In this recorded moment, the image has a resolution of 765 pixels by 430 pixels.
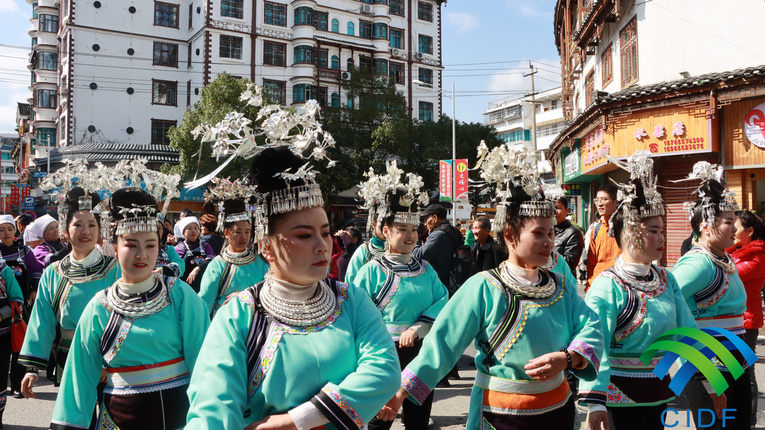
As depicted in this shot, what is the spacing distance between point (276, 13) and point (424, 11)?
491 inches

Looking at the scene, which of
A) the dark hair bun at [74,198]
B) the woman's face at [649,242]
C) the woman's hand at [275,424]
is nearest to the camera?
the woman's hand at [275,424]

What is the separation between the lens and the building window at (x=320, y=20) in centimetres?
4150

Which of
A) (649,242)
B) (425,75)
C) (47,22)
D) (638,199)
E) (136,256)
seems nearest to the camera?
(136,256)

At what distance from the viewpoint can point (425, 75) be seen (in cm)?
4631

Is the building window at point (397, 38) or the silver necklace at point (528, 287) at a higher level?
the building window at point (397, 38)

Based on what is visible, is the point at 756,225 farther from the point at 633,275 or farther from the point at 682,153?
the point at 682,153

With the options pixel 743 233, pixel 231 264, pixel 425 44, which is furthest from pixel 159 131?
pixel 743 233

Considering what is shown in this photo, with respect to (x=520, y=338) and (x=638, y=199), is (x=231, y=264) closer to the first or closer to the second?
(x=520, y=338)

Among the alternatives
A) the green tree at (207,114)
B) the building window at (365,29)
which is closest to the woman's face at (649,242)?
the green tree at (207,114)

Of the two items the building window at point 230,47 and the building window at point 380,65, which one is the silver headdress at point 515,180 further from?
the building window at point 380,65

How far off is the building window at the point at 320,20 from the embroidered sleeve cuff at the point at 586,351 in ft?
136

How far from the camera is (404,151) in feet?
110

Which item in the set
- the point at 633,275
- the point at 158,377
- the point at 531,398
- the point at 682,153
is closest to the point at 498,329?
the point at 531,398

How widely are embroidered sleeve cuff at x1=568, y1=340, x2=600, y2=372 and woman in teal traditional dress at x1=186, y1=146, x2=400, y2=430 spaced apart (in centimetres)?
113
